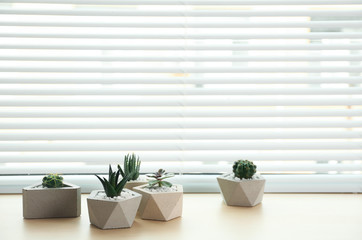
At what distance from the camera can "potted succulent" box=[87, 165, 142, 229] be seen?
3.92ft

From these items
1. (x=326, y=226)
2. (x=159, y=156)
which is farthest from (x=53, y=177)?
(x=326, y=226)

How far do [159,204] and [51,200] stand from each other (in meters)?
0.35

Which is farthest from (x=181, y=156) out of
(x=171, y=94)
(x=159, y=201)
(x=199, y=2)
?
(x=199, y=2)

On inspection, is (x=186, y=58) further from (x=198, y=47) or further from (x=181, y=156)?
(x=181, y=156)

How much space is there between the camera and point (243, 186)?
1427 millimetres

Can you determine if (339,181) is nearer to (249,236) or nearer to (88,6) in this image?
(249,236)

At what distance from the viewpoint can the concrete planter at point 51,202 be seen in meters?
1.31

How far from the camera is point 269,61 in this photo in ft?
5.30

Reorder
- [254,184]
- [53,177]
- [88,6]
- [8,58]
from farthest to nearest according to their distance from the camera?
1. [88,6]
2. [8,58]
3. [254,184]
4. [53,177]

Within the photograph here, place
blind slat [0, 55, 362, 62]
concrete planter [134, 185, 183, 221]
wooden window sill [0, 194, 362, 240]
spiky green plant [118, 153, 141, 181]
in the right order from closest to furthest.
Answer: wooden window sill [0, 194, 362, 240]
concrete planter [134, 185, 183, 221]
spiky green plant [118, 153, 141, 181]
blind slat [0, 55, 362, 62]

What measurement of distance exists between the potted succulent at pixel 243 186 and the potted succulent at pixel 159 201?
20 cm

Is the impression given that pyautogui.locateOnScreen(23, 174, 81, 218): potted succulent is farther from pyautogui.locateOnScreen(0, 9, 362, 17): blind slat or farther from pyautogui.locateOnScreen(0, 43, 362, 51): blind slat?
pyautogui.locateOnScreen(0, 9, 362, 17): blind slat

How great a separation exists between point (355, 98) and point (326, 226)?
628mm

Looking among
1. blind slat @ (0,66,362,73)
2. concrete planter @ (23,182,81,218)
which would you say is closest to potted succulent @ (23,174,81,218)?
concrete planter @ (23,182,81,218)
